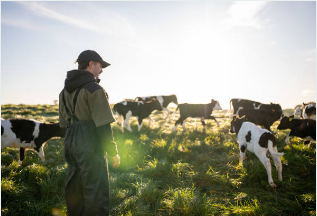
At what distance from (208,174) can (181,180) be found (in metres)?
0.73

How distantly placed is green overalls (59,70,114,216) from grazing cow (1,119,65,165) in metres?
4.33

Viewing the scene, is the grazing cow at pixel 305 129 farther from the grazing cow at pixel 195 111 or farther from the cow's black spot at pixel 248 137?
the grazing cow at pixel 195 111

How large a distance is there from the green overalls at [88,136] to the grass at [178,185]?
1.15 metres

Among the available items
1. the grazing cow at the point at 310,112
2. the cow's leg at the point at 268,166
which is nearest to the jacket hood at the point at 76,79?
the cow's leg at the point at 268,166

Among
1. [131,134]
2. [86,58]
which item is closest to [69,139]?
[86,58]

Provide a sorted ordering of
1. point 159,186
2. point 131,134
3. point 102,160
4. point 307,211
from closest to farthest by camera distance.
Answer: point 102,160 < point 307,211 < point 159,186 < point 131,134

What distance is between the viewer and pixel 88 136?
2.54m

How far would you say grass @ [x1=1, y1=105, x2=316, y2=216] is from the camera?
3648 millimetres

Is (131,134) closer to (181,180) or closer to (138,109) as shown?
(138,109)

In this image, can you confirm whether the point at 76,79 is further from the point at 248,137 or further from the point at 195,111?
the point at 195,111

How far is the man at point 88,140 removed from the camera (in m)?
2.49

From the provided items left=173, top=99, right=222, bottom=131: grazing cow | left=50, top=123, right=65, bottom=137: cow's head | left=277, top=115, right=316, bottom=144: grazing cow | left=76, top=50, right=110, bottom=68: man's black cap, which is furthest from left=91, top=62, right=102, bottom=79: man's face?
left=173, top=99, right=222, bottom=131: grazing cow

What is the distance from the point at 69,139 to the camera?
2629 millimetres

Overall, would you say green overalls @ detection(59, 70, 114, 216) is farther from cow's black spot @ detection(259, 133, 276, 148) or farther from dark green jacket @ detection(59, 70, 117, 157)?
cow's black spot @ detection(259, 133, 276, 148)
